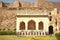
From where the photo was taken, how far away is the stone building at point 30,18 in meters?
35.6

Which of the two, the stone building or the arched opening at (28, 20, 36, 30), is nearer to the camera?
the stone building

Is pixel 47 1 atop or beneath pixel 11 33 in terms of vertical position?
atop

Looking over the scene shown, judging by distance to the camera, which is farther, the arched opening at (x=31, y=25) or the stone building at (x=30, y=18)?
the arched opening at (x=31, y=25)

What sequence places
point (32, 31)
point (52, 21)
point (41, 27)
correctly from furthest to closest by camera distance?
point (52, 21), point (41, 27), point (32, 31)

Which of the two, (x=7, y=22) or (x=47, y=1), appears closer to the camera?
(x=7, y=22)

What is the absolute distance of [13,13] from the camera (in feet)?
165

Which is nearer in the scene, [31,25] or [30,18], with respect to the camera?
[30,18]

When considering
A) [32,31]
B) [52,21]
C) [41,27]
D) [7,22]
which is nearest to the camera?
[32,31]

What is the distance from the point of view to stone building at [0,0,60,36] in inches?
1403

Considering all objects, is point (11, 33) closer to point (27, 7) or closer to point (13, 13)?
point (13, 13)

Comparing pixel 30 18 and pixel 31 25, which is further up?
pixel 30 18

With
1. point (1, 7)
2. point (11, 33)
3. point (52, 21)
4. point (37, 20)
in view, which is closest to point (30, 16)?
point (37, 20)

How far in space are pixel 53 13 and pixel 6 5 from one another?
13005mm

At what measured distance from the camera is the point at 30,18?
36000 mm
